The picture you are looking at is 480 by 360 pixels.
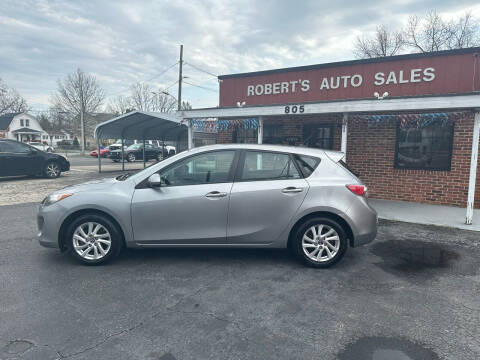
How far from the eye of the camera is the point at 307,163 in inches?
163

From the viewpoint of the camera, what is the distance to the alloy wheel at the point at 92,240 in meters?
3.99

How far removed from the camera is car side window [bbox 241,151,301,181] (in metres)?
4.06

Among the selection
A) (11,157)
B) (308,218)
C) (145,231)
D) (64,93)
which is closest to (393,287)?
(308,218)

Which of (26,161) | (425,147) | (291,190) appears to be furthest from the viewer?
(26,161)

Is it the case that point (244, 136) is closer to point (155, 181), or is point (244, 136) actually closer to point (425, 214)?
point (425, 214)

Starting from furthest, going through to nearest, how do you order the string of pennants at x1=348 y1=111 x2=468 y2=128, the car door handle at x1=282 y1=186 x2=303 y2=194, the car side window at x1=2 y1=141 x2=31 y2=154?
the car side window at x1=2 y1=141 x2=31 y2=154, the string of pennants at x1=348 y1=111 x2=468 y2=128, the car door handle at x1=282 y1=186 x2=303 y2=194

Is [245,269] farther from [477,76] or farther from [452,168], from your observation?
[477,76]

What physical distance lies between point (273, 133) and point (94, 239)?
7.27m

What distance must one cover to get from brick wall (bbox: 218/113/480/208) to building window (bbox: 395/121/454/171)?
0.43 feet

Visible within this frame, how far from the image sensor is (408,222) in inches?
255

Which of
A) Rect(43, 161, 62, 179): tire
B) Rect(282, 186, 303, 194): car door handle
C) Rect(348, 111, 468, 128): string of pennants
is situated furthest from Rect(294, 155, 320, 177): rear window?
Rect(43, 161, 62, 179): tire

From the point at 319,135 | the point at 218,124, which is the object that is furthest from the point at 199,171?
the point at 319,135

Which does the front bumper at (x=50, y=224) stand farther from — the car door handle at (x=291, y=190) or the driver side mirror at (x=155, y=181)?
the car door handle at (x=291, y=190)

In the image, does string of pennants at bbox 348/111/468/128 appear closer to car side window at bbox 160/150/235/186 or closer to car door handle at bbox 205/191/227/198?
car side window at bbox 160/150/235/186
